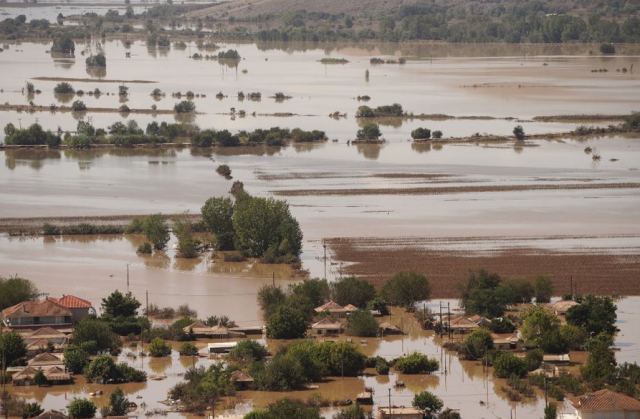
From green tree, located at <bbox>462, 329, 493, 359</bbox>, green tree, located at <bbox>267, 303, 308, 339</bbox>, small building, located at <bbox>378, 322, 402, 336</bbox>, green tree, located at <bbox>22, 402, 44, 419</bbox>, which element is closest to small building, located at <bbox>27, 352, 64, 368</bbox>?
green tree, located at <bbox>22, 402, 44, 419</bbox>

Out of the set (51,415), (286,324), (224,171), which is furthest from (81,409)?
(224,171)

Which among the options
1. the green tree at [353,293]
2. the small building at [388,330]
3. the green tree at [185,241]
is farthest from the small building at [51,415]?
the green tree at [185,241]

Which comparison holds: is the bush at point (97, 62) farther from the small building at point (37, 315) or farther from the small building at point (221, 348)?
the small building at point (221, 348)

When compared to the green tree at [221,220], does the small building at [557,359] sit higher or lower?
lower

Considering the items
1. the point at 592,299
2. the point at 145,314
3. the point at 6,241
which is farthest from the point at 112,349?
the point at 6,241

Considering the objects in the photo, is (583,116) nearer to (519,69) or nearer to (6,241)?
(519,69)

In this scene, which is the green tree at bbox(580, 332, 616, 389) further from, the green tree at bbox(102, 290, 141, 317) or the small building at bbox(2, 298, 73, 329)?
the small building at bbox(2, 298, 73, 329)
